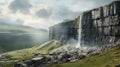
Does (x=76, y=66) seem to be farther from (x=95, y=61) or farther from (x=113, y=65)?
(x=113, y=65)

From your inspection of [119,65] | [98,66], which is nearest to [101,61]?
[98,66]

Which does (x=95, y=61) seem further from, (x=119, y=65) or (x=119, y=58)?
(x=119, y=65)

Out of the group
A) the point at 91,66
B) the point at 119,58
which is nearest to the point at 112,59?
the point at 119,58

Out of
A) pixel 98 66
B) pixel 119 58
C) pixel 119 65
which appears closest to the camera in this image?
pixel 119 65

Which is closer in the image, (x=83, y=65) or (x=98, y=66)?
(x=98, y=66)

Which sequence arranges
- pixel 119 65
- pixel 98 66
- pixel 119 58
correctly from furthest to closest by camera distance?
pixel 119 58 < pixel 98 66 < pixel 119 65

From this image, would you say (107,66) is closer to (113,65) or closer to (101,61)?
(113,65)

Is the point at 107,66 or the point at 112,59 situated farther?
the point at 112,59
